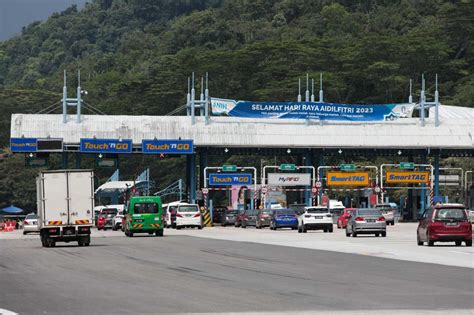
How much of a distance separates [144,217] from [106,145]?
27.0m

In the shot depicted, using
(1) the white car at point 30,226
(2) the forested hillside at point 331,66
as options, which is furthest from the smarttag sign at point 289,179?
(2) the forested hillside at point 331,66

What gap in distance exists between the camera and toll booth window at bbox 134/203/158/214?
5938cm

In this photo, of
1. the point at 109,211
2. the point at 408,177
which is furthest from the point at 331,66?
the point at 109,211

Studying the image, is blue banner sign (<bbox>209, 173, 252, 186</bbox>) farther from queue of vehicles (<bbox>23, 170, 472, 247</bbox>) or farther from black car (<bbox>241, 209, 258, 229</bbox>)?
queue of vehicles (<bbox>23, 170, 472, 247</bbox>)

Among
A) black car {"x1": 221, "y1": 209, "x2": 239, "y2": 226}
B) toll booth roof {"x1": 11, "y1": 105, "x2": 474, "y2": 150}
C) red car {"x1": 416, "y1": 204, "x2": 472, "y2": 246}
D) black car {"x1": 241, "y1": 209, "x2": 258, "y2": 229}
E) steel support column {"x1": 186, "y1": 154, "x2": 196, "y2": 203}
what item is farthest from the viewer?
steel support column {"x1": 186, "y1": 154, "x2": 196, "y2": 203}

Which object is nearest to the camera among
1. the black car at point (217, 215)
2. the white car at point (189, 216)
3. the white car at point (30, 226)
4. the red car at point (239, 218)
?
the white car at point (30, 226)

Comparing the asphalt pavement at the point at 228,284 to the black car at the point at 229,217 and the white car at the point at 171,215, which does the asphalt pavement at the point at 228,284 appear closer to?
the white car at the point at 171,215

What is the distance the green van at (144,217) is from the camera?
59625 millimetres

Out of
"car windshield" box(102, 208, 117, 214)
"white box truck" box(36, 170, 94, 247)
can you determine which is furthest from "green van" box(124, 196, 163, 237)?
"car windshield" box(102, 208, 117, 214)

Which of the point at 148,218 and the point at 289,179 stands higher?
the point at 289,179

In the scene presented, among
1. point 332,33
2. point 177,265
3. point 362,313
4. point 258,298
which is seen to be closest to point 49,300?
point 258,298

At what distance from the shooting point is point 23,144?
8462cm

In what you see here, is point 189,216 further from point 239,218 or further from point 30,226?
point 239,218

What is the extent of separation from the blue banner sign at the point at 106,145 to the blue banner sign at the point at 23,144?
358 centimetres
